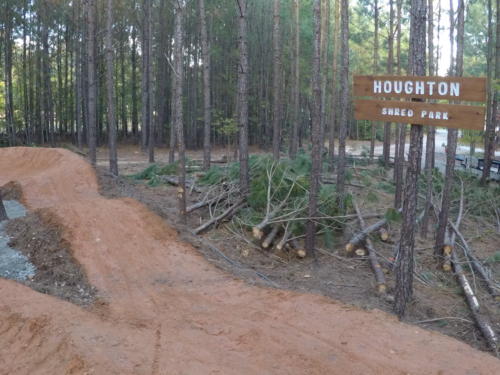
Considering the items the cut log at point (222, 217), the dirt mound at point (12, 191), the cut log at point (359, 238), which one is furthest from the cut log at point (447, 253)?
the dirt mound at point (12, 191)

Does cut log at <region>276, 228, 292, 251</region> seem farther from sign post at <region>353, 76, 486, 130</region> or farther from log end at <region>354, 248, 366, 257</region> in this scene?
sign post at <region>353, 76, 486, 130</region>

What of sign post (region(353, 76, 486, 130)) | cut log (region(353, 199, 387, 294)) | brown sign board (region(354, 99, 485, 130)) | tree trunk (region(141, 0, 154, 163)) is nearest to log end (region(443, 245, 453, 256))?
cut log (region(353, 199, 387, 294))

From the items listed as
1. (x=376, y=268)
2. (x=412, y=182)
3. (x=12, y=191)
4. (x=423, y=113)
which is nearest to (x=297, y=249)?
(x=376, y=268)

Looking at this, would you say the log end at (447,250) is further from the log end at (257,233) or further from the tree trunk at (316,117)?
the log end at (257,233)

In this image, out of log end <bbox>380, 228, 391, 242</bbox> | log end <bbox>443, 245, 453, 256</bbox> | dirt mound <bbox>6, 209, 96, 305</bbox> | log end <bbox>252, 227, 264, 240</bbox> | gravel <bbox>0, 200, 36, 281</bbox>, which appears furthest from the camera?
log end <bbox>380, 228, 391, 242</bbox>

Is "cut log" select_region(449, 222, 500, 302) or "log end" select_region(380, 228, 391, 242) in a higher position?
"log end" select_region(380, 228, 391, 242)

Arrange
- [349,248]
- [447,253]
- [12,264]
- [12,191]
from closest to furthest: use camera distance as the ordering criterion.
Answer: [12,264] < [349,248] < [447,253] < [12,191]

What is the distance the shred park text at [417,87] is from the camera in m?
6.02

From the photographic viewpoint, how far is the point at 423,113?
6230 millimetres

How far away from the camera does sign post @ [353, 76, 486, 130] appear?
19.3 feet

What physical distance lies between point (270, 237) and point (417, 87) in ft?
17.0

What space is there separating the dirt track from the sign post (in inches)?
102

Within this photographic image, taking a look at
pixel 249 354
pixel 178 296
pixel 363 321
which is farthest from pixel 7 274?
pixel 363 321

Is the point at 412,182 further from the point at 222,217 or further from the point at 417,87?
the point at 222,217
